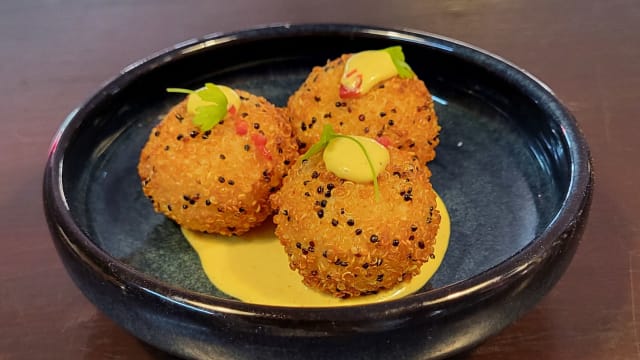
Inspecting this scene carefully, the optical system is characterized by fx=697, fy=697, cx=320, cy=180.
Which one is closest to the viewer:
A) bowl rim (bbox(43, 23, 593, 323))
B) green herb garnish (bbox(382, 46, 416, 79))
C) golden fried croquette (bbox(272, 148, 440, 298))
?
bowl rim (bbox(43, 23, 593, 323))

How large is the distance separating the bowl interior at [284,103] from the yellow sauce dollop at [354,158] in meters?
0.23

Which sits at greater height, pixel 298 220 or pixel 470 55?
pixel 470 55

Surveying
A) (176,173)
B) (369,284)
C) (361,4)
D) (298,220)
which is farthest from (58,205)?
(361,4)

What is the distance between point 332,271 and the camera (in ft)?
3.60

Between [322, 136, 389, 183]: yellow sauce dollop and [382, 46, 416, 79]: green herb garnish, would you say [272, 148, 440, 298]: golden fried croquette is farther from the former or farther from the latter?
[382, 46, 416, 79]: green herb garnish

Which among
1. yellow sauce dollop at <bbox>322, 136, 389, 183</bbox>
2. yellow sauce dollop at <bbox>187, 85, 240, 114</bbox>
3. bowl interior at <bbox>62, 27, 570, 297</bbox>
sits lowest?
bowl interior at <bbox>62, 27, 570, 297</bbox>

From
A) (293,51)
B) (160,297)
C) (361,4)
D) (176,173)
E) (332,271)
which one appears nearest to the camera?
(160,297)

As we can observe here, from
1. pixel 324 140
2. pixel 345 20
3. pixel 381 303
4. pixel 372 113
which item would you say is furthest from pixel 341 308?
pixel 345 20

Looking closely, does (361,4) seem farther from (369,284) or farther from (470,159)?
(369,284)

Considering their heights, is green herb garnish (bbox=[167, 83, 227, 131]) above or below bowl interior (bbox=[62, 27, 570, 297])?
above

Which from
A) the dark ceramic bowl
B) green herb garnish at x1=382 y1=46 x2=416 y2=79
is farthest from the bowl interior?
green herb garnish at x1=382 y1=46 x2=416 y2=79

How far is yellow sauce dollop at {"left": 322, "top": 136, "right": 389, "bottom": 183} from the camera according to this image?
1114mm

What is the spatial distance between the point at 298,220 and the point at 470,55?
652mm

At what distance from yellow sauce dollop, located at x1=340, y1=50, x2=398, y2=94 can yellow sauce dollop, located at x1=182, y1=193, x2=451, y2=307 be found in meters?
0.28
